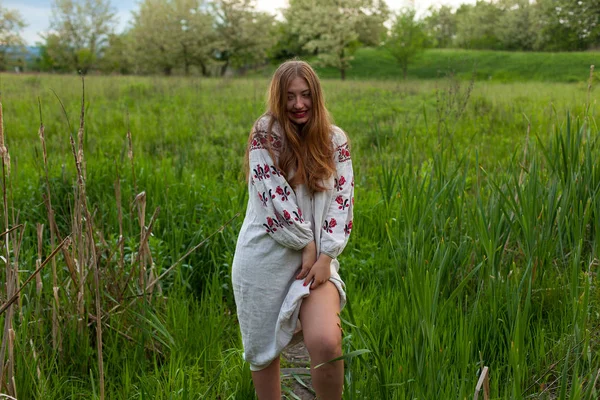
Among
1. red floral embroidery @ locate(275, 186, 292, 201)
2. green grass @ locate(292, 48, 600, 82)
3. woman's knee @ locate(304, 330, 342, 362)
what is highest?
green grass @ locate(292, 48, 600, 82)

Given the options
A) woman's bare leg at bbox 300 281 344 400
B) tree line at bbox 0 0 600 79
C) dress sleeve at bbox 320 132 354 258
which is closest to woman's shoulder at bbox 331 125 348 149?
dress sleeve at bbox 320 132 354 258

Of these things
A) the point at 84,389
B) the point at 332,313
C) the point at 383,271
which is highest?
the point at 332,313

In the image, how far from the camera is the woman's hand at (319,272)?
1.89 metres

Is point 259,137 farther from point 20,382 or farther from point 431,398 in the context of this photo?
point 20,382

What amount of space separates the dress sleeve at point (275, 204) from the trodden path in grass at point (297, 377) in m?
0.54

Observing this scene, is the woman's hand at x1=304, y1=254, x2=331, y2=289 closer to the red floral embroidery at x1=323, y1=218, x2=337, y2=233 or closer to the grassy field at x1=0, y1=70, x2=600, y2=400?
the red floral embroidery at x1=323, y1=218, x2=337, y2=233

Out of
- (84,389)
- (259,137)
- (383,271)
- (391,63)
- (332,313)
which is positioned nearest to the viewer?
(332,313)

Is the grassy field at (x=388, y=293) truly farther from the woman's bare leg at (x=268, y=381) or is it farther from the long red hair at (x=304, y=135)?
the long red hair at (x=304, y=135)

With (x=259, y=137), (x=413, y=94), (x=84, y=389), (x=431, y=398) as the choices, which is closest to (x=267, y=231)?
(x=259, y=137)

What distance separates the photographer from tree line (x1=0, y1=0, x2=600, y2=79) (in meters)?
35.2

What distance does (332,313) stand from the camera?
1.86 metres

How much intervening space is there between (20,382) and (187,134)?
5.69 meters

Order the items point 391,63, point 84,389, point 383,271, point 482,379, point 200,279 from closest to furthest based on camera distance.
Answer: point 482,379 < point 84,389 < point 383,271 < point 200,279 < point 391,63

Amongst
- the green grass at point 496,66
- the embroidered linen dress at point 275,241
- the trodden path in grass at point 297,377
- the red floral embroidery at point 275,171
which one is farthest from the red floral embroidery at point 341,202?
the green grass at point 496,66
